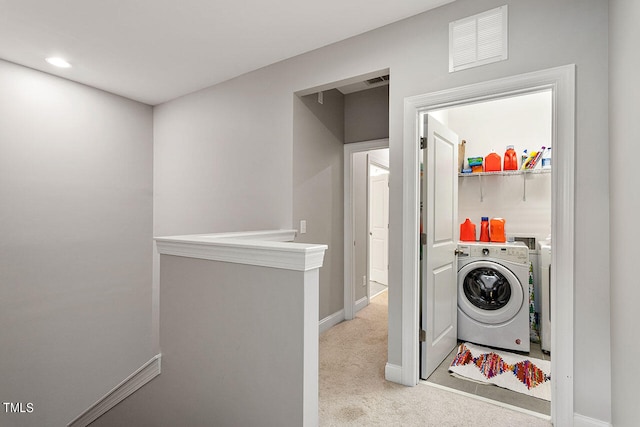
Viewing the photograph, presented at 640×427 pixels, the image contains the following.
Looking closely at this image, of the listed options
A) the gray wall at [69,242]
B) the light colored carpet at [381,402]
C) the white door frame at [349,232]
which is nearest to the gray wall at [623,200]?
the light colored carpet at [381,402]

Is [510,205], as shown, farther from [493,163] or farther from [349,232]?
[349,232]

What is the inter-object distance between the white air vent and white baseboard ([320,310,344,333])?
255 centimetres

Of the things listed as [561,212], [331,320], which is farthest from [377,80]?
[331,320]

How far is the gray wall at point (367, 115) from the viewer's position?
3.49m

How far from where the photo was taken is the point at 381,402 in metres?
2.06

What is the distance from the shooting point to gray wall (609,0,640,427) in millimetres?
1235

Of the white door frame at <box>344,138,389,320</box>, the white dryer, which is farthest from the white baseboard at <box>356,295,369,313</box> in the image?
the white dryer

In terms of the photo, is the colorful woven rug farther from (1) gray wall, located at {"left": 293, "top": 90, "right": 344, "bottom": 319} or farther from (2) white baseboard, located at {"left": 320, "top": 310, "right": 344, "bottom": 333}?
(1) gray wall, located at {"left": 293, "top": 90, "right": 344, "bottom": 319}

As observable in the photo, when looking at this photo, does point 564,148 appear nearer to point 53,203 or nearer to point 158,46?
point 158,46

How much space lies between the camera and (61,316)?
3.32m

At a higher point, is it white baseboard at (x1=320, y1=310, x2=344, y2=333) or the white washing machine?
the white washing machine

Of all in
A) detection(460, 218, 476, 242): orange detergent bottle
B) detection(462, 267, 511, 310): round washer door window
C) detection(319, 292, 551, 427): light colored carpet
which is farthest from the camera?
detection(460, 218, 476, 242): orange detergent bottle

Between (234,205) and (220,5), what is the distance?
1784mm

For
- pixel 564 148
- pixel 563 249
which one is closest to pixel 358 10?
pixel 564 148
